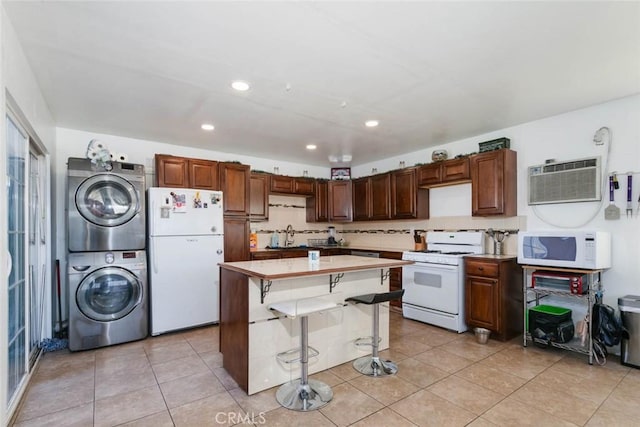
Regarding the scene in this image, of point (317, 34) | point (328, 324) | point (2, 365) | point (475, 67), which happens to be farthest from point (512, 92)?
point (2, 365)

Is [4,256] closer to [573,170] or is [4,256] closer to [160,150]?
[160,150]

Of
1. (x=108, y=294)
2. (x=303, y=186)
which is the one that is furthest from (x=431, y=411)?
(x=303, y=186)

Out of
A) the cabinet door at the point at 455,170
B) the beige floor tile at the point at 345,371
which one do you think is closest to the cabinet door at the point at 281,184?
the cabinet door at the point at 455,170

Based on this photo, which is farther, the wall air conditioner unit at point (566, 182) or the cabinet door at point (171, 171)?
the cabinet door at point (171, 171)

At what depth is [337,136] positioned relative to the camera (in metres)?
4.34

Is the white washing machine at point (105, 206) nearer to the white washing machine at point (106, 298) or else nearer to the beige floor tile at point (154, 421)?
the white washing machine at point (106, 298)

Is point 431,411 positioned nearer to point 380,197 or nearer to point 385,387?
point 385,387

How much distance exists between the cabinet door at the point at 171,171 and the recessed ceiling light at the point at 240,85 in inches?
70.7

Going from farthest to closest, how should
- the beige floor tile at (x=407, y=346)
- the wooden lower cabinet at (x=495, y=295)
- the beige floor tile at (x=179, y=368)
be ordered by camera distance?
the wooden lower cabinet at (x=495, y=295)
the beige floor tile at (x=407, y=346)
the beige floor tile at (x=179, y=368)

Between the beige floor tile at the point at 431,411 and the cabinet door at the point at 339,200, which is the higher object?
the cabinet door at the point at 339,200

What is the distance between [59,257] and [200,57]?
3168 millimetres

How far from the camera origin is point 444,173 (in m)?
4.50

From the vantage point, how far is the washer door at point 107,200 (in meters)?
3.42
